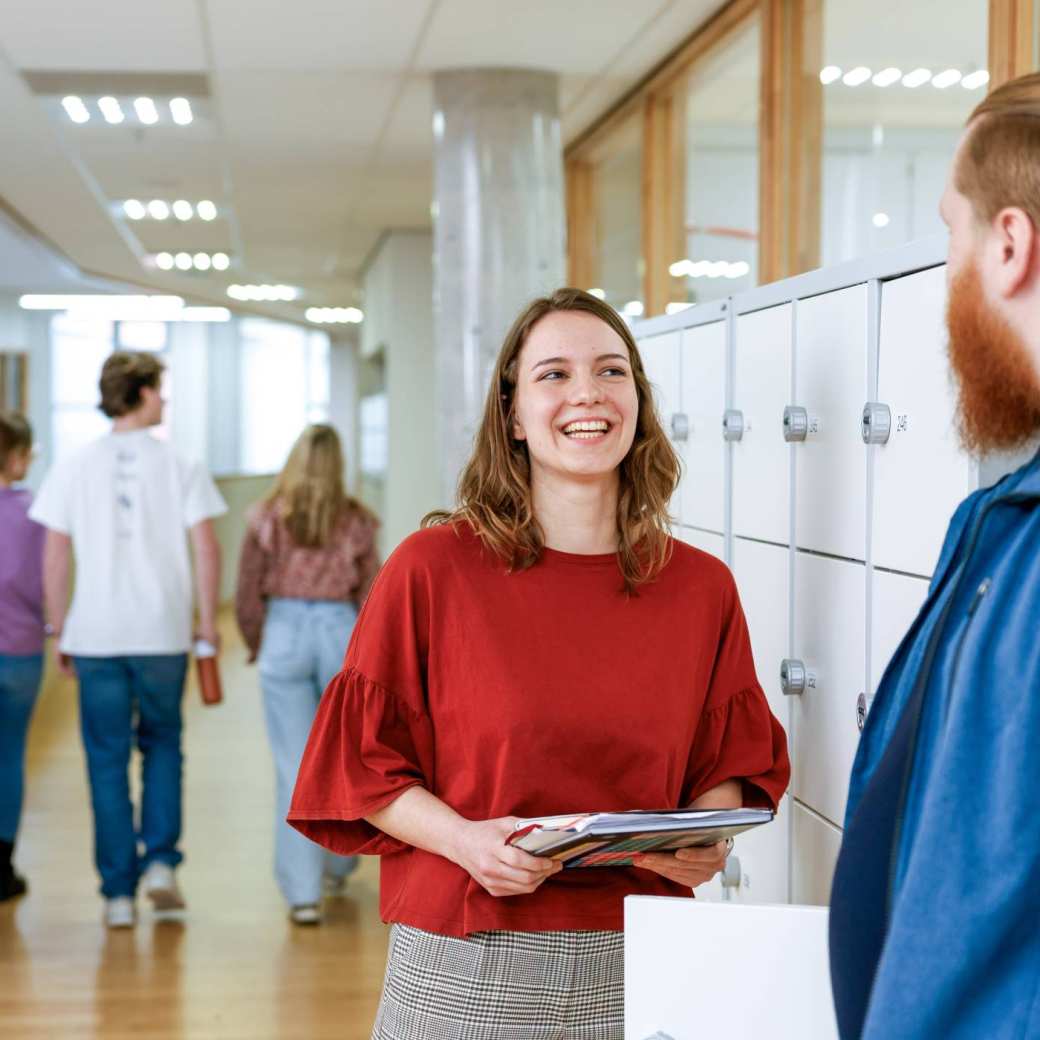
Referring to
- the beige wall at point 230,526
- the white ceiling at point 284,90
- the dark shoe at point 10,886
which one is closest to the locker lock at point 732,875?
the dark shoe at point 10,886

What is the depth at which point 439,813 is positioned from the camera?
176 centimetres

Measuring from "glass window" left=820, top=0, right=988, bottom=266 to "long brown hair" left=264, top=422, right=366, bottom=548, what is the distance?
5.49 ft

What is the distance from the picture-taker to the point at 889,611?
1.96m

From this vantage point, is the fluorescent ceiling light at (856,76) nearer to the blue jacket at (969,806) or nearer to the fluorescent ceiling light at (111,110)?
the fluorescent ceiling light at (111,110)

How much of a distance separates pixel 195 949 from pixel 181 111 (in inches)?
160

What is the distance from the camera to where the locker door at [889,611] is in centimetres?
188

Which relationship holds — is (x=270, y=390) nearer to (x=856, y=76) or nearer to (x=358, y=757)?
(x=856, y=76)

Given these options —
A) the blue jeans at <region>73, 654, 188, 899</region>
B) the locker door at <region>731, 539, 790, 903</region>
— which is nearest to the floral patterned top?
the blue jeans at <region>73, 654, 188, 899</region>

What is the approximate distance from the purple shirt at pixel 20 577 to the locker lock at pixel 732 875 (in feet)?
9.84

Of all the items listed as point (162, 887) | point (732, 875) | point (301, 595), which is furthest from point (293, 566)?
point (732, 875)

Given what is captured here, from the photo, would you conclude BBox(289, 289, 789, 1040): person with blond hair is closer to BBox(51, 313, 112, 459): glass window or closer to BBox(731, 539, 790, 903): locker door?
BBox(731, 539, 790, 903): locker door

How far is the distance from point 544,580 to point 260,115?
5631 millimetres

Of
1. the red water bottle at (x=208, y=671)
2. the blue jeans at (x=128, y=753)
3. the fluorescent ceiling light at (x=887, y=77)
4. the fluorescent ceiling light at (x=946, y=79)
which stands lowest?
the blue jeans at (x=128, y=753)

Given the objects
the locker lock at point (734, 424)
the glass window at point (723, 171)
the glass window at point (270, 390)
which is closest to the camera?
the locker lock at point (734, 424)
